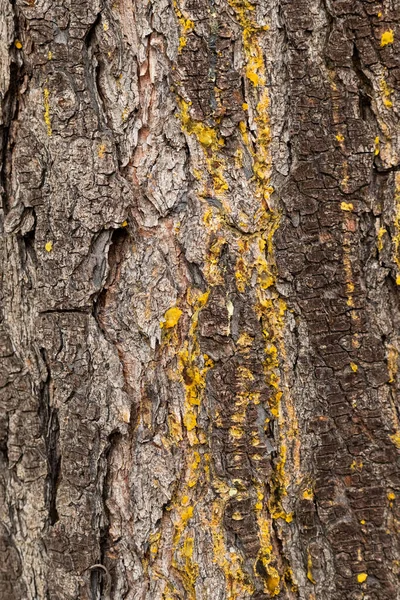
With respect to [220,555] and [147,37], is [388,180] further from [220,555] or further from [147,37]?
[220,555]

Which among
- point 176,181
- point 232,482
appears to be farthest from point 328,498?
point 176,181

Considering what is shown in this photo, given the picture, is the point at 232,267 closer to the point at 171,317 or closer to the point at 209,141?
the point at 171,317

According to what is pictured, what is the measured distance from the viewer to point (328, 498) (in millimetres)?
1397

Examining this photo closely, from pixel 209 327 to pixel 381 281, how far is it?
1.29ft

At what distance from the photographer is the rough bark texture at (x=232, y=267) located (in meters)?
1.37

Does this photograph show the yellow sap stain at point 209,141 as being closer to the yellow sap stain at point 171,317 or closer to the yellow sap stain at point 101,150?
the yellow sap stain at point 101,150

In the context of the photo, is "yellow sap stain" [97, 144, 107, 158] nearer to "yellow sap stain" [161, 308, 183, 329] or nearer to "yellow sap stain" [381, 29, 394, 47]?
"yellow sap stain" [161, 308, 183, 329]

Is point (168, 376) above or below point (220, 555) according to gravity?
above

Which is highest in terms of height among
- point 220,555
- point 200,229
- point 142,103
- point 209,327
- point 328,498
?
point 142,103

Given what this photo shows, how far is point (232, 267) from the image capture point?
1.39 m

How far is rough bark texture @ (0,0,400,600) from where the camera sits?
4.48ft

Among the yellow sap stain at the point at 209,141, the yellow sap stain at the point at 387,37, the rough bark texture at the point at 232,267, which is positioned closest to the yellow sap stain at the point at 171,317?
the rough bark texture at the point at 232,267

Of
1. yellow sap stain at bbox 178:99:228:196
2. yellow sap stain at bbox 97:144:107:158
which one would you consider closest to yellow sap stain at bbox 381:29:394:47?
yellow sap stain at bbox 178:99:228:196

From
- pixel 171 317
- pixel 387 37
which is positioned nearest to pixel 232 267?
pixel 171 317
